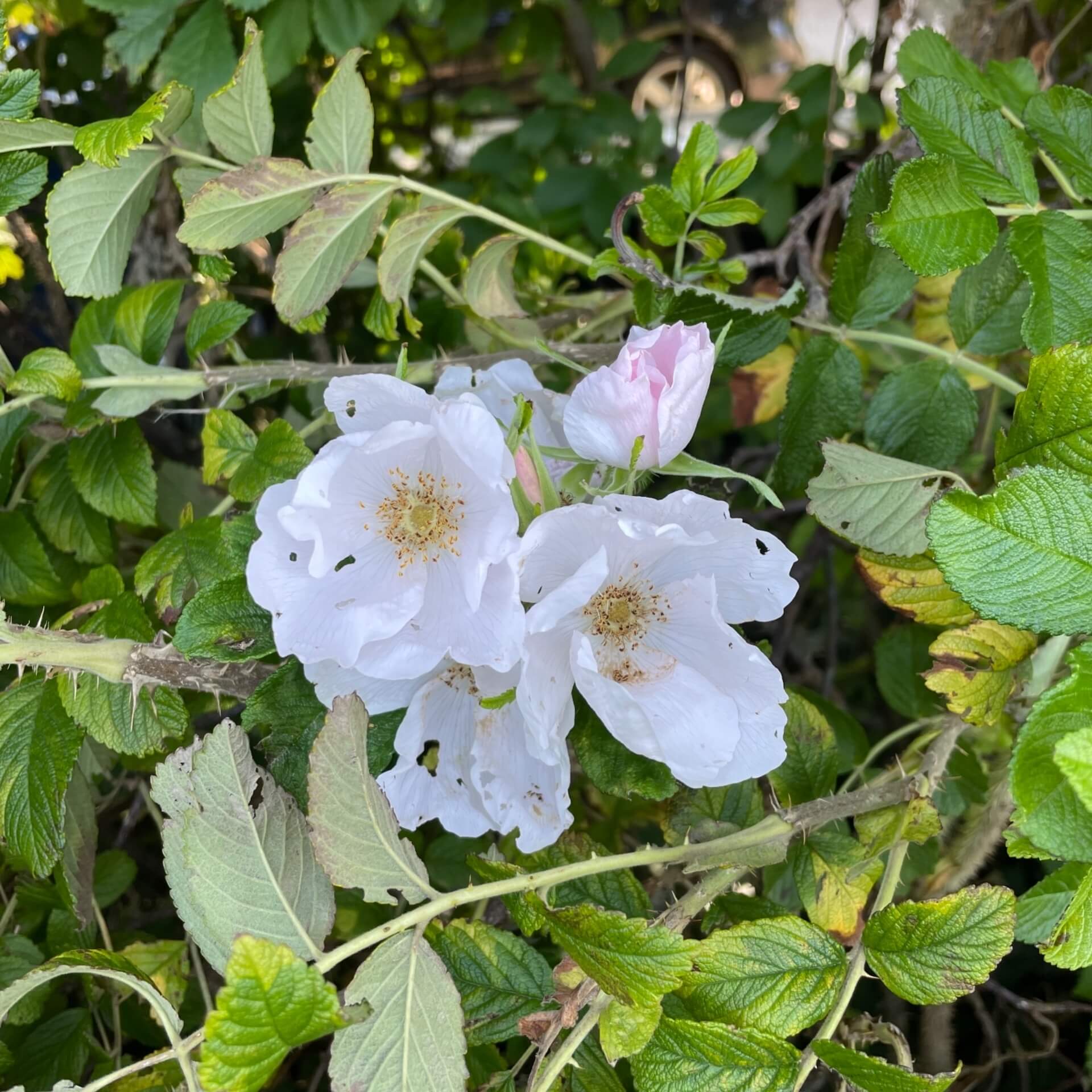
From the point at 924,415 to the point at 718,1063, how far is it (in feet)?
1.68

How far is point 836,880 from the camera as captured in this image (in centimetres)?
69

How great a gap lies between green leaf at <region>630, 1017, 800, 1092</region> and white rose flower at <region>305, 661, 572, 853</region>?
0.14m

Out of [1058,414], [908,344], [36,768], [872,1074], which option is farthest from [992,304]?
[36,768]

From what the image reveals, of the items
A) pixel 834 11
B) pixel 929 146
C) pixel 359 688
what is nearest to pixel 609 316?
pixel 929 146

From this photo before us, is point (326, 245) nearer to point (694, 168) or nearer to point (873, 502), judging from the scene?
point (694, 168)

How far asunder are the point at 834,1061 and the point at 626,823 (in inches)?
15.6

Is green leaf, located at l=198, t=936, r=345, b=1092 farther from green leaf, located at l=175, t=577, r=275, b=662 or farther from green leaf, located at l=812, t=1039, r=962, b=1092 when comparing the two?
green leaf, located at l=812, t=1039, r=962, b=1092

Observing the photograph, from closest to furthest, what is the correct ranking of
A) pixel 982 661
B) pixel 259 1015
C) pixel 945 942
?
pixel 259 1015 → pixel 945 942 → pixel 982 661

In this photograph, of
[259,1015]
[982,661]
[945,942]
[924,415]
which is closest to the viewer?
[259,1015]

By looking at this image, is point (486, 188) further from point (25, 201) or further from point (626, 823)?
point (626, 823)

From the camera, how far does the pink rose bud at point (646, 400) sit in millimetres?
558

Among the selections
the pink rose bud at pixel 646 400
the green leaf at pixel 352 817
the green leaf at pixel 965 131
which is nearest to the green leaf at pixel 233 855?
the green leaf at pixel 352 817

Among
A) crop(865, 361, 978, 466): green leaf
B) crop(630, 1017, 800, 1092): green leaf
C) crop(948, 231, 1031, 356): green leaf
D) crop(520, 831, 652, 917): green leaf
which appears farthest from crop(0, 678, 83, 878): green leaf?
crop(948, 231, 1031, 356): green leaf

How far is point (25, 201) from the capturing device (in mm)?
733
